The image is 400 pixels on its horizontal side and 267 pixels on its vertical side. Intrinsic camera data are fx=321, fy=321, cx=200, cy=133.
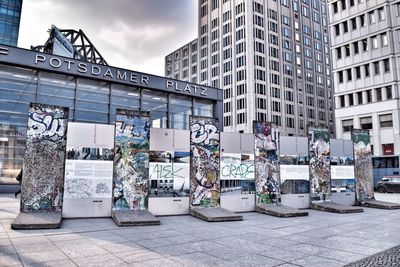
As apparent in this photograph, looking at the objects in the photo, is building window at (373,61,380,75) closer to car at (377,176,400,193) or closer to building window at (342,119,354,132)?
building window at (342,119,354,132)

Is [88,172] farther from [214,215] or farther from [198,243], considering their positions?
[198,243]

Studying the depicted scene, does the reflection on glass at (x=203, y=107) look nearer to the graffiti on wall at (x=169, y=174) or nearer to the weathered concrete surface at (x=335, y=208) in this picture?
the graffiti on wall at (x=169, y=174)

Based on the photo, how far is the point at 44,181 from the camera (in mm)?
12258

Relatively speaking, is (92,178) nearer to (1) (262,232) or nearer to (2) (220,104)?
(1) (262,232)

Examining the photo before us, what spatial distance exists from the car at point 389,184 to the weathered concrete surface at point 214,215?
22676 millimetres

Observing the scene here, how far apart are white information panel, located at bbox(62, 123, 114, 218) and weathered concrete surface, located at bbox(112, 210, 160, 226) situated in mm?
1064

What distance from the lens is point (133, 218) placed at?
38.8 ft

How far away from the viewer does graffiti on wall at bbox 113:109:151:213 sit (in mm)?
13237

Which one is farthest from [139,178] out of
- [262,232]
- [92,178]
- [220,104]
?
[220,104]

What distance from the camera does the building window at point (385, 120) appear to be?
144 ft

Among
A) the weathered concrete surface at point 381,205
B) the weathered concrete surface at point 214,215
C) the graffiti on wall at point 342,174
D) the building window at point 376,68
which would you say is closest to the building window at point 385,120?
the building window at point 376,68

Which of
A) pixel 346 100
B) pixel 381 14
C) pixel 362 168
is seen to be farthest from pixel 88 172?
pixel 381 14

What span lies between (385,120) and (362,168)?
96.3 feet

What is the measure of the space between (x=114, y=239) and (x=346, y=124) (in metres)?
47.5
